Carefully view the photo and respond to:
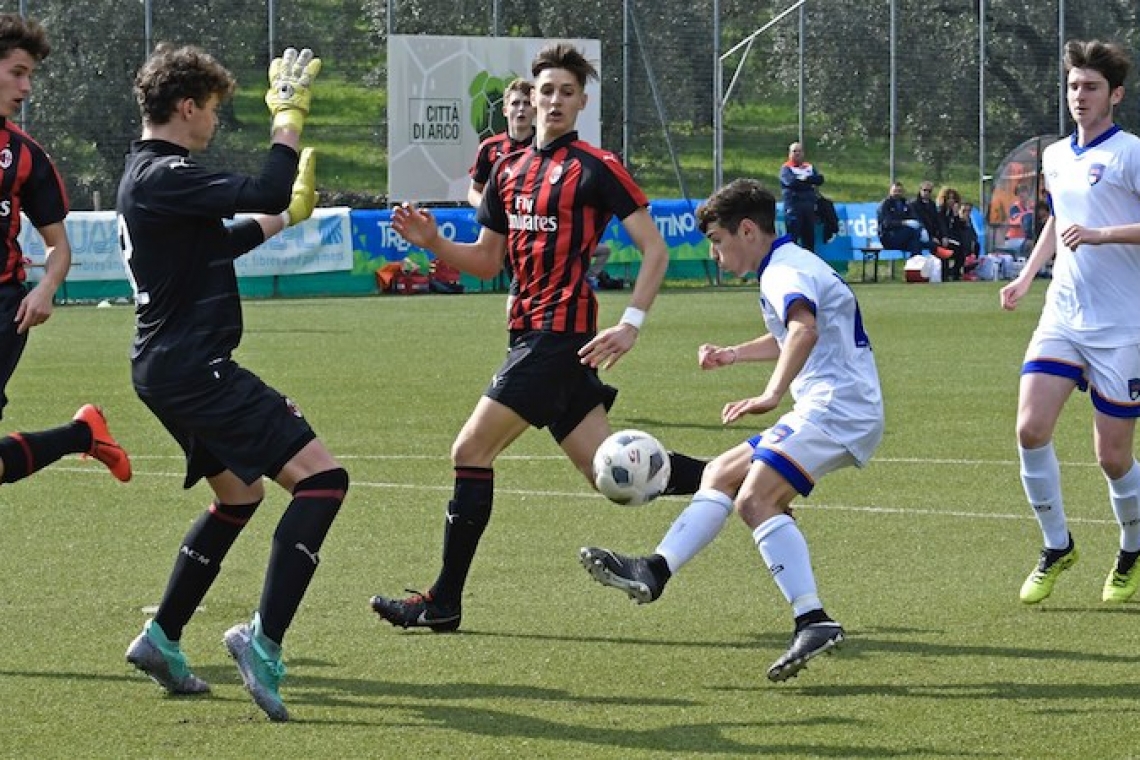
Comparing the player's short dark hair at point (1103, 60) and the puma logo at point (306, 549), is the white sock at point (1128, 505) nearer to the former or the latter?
the player's short dark hair at point (1103, 60)

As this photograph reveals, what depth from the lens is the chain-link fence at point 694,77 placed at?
36.0 metres

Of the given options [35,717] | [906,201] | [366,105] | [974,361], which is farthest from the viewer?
[366,105]

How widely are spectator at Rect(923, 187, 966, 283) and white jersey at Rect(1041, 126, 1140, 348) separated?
93.9 ft

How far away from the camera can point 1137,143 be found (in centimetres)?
818

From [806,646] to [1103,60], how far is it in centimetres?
304

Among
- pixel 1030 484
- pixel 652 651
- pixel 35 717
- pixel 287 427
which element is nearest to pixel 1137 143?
pixel 1030 484

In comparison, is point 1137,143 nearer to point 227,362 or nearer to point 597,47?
point 227,362

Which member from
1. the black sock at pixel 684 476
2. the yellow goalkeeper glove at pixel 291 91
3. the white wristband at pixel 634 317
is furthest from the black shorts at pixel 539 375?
the yellow goalkeeper glove at pixel 291 91

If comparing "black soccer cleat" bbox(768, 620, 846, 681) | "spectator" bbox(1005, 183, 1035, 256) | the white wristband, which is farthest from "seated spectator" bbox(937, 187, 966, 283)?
"black soccer cleat" bbox(768, 620, 846, 681)

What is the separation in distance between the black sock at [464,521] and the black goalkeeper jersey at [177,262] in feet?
5.38

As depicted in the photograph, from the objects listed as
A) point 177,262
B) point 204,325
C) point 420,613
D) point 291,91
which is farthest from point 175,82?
point 420,613

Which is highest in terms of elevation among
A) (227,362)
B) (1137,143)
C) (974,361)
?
(1137,143)

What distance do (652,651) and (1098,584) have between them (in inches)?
91.6

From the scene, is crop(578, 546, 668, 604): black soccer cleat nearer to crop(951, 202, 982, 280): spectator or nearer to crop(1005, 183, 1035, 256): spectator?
crop(951, 202, 982, 280): spectator
